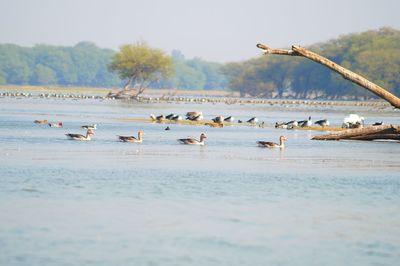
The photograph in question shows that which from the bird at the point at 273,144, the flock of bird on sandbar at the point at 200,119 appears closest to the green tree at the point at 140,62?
the flock of bird on sandbar at the point at 200,119

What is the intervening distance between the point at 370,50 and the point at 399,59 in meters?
8.16

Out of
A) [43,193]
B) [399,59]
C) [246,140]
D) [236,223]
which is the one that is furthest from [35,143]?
[399,59]

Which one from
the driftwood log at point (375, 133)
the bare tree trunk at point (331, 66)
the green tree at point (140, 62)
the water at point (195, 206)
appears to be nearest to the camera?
the water at point (195, 206)

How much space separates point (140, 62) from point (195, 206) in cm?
11172

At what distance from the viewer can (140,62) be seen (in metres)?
131

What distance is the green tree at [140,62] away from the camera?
131250mm

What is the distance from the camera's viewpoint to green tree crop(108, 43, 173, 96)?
431 ft

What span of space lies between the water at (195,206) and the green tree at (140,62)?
96.4m

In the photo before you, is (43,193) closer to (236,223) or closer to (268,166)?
(236,223)

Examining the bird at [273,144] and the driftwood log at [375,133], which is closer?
the driftwood log at [375,133]

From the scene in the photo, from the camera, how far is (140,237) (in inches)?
665

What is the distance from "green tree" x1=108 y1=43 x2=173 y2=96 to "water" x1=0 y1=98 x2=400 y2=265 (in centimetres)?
9638

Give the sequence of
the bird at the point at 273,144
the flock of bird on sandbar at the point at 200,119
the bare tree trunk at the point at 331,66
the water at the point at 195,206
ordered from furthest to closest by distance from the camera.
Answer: the flock of bird on sandbar at the point at 200,119 < the bird at the point at 273,144 < the bare tree trunk at the point at 331,66 < the water at the point at 195,206

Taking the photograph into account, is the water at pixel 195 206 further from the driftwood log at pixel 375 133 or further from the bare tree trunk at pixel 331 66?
the bare tree trunk at pixel 331 66
